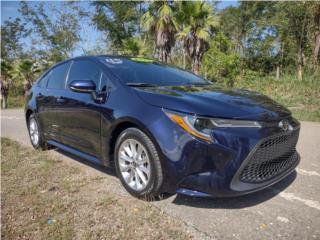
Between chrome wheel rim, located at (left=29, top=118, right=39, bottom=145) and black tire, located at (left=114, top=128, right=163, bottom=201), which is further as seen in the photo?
chrome wheel rim, located at (left=29, top=118, right=39, bottom=145)

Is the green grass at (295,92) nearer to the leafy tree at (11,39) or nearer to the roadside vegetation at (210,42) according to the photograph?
the roadside vegetation at (210,42)

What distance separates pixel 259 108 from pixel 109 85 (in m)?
1.70

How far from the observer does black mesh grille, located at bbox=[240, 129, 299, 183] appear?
295cm

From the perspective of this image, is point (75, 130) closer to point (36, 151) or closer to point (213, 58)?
point (36, 151)

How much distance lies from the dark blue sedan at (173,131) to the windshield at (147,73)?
14 millimetres

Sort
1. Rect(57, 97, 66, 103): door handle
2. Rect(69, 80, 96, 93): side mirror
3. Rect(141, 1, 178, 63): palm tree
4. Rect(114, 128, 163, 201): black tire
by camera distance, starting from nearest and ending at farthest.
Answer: Rect(114, 128, 163, 201): black tire < Rect(69, 80, 96, 93): side mirror < Rect(57, 97, 66, 103): door handle < Rect(141, 1, 178, 63): palm tree

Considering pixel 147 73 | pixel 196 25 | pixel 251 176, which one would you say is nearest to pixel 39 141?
pixel 147 73

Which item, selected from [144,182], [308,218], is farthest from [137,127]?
[308,218]

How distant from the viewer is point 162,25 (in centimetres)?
1423

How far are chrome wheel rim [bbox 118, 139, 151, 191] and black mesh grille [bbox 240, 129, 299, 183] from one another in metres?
0.97

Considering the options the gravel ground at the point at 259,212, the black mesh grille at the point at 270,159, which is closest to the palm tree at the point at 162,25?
the gravel ground at the point at 259,212

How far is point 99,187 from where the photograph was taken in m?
3.88

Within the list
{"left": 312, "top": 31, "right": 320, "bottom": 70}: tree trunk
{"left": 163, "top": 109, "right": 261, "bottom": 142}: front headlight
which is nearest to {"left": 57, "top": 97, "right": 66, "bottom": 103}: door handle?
{"left": 163, "top": 109, "right": 261, "bottom": 142}: front headlight

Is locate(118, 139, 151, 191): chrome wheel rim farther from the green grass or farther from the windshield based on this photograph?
the green grass
